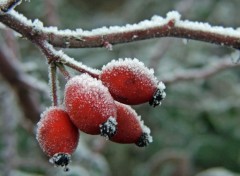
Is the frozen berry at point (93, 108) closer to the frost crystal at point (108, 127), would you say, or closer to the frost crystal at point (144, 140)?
the frost crystal at point (108, 127)

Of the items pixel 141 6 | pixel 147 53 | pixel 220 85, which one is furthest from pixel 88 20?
pixel 220 85

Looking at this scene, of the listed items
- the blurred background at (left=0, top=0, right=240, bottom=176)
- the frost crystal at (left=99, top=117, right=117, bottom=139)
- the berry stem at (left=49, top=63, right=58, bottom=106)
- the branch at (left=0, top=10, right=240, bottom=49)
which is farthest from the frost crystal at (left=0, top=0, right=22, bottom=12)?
the blurred background at (left=0, top=0, right=240, bottom=176)

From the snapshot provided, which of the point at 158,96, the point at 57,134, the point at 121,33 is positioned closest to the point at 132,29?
the point at 121,33

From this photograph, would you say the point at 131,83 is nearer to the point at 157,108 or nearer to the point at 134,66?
the point at 134,66

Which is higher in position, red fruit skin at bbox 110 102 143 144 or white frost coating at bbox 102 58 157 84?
white frost coating at bbox 102 58 157 84

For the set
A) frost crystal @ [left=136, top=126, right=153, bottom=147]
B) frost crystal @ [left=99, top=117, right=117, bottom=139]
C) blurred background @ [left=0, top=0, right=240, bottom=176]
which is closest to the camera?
frost crystal @ [left=99, top=117, right=117, bottom=139]

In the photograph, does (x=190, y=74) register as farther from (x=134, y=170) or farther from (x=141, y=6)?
(x=141, y=6)

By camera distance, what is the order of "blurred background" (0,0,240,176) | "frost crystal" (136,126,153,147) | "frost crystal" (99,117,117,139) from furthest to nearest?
"blurred background" (0,0,240,176) < "frost crystal" (136,126,153,147) < "frost crystal" (99,117,117,139)

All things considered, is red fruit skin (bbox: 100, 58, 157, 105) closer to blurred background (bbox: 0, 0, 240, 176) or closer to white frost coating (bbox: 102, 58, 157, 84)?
white frost coating (bbox: 102, 58, 157, 84)
